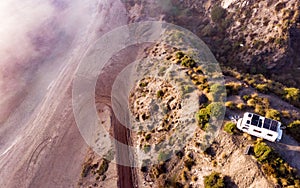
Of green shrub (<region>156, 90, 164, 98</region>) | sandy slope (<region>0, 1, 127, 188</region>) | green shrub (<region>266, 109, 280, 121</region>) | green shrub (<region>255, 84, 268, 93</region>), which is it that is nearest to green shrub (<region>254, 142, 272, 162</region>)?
green shrub (<region>266, 109, 280, 121</region>)

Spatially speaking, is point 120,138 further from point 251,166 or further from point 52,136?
point 251,166

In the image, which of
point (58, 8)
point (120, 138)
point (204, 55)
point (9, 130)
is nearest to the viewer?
point (120, 138)

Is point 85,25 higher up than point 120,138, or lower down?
higher up

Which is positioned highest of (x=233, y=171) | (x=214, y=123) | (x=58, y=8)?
(x=58, y=8)

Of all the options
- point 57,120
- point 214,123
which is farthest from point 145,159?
point 57,120

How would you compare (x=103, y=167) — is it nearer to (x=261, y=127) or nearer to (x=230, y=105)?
(x=230, y=105)

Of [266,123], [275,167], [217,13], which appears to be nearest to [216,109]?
[266,123]

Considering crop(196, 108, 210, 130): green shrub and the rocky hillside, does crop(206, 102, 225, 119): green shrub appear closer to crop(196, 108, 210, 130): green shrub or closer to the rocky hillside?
crop(196, 108, 210, 130): green shrub

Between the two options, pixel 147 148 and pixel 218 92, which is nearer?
pixel 218 92
